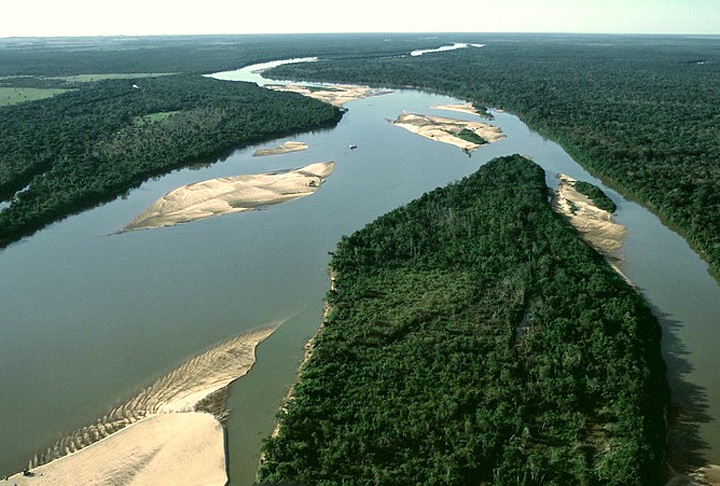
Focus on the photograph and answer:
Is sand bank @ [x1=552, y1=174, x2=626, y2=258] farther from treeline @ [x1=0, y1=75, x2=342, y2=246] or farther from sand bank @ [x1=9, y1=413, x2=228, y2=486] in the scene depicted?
treeline @ [x1=0, y1=75, x2=342, y2=246]

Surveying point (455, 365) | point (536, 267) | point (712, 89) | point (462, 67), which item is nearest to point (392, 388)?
point (455, 365)

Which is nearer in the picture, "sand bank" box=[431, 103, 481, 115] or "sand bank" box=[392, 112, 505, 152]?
"sand bank" box=[392, 112, 505, 152]

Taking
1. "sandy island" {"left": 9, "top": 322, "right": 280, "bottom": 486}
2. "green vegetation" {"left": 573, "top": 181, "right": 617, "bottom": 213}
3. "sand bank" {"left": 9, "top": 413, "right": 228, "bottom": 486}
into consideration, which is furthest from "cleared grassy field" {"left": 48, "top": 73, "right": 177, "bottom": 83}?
"sand bank" {"left": 9, "top": 413, "right": 228, "bottom": 486}

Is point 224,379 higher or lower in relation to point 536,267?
lower

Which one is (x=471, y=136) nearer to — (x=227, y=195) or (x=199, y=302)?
(x=227, y=195)

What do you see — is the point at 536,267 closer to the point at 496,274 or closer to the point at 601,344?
the point at 496,274

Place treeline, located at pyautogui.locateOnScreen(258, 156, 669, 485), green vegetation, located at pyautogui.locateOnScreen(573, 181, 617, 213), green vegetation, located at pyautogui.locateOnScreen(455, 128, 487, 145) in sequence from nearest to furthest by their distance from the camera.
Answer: treeline, located at pyautogui.locateOnScreen(258, 156, 669, 485) → green vegetation, located at pyautogui.locateOnScreen(573, 181, 617, 213) → green vegetation, located at pyautogui.locateOnScreen(455, 128, 487, 145)

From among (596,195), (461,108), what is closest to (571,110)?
(461,108)
